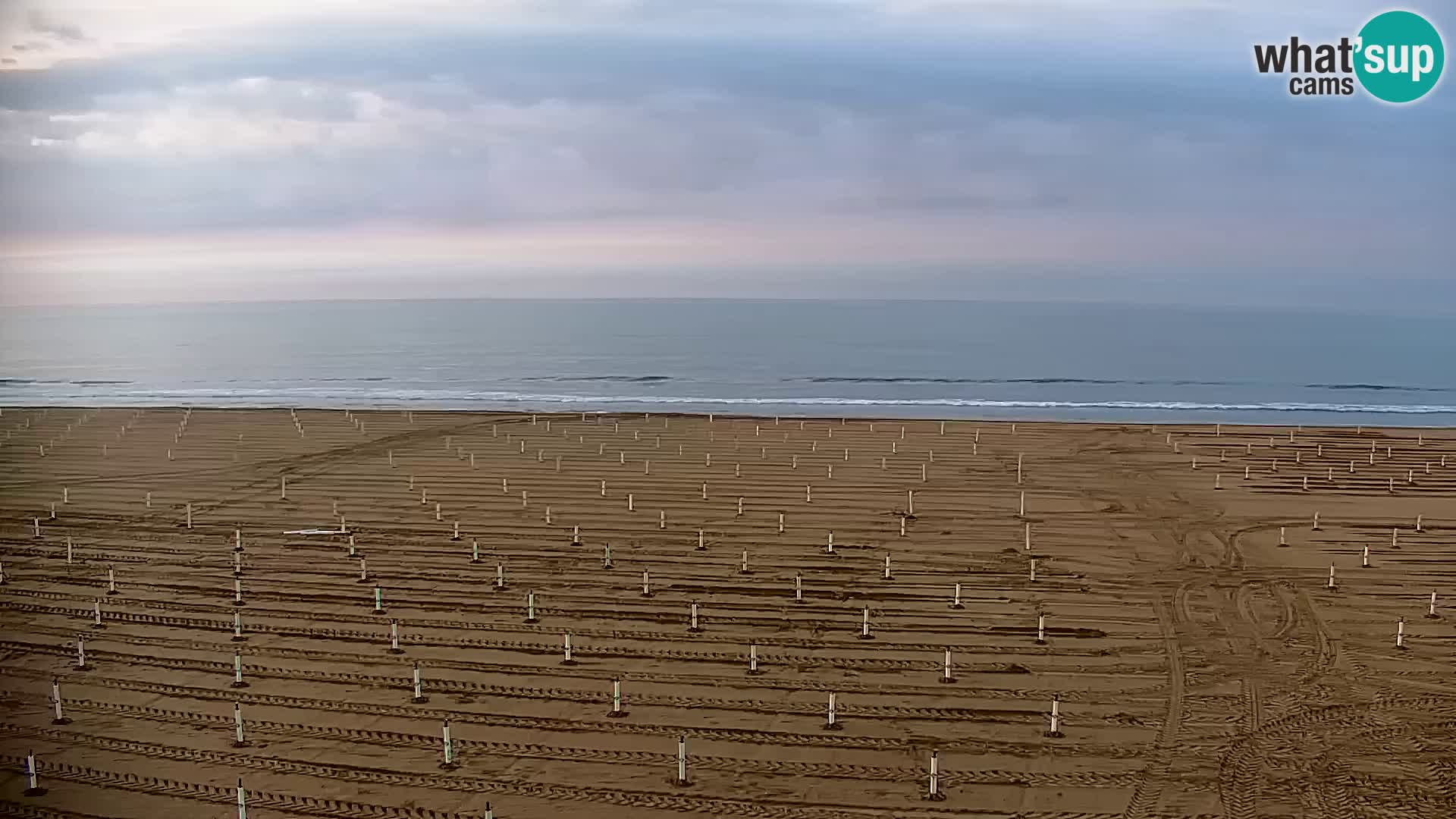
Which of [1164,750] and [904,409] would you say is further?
[904,409]

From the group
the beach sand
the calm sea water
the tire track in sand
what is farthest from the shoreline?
the tire track in sand

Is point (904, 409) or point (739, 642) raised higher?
point (904, 409)

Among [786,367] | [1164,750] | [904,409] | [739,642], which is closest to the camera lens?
[1164,750]

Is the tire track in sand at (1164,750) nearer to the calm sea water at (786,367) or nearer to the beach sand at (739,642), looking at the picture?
the beach sand at (739,642)

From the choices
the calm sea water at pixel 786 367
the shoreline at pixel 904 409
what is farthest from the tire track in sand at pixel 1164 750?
the shoreline at pixel 904 409

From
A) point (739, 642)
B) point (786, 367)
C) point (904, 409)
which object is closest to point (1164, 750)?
point (739, 642)

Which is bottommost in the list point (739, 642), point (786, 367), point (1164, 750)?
point (1164, 750)

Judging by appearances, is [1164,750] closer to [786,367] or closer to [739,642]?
[739,642]

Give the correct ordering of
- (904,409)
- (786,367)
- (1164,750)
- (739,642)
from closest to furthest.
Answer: (1164,750)
(739,642)
(904,409)
(786,367)
